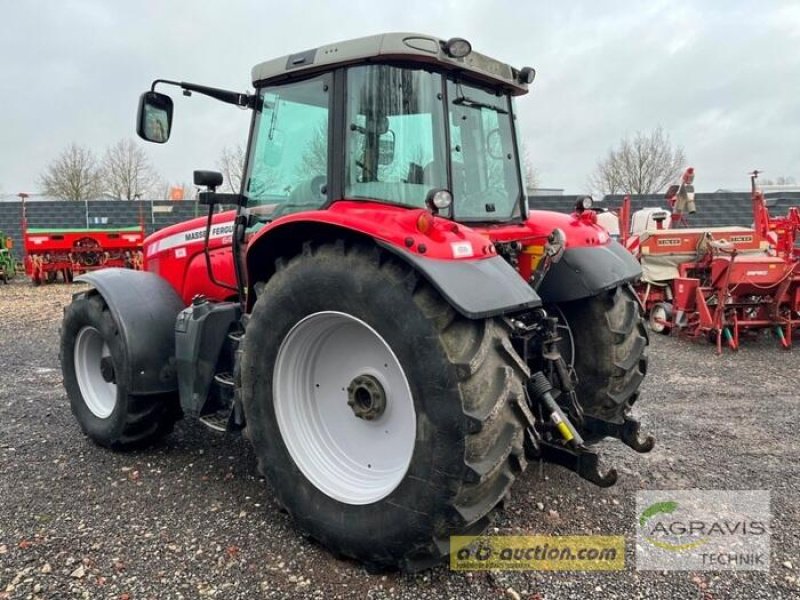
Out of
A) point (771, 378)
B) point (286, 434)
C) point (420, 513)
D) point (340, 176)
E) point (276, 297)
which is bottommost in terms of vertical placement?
point (771, 378)

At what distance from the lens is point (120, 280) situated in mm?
3791

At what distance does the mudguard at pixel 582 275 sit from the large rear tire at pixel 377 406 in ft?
3.08

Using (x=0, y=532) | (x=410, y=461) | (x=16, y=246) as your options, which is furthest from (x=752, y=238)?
(x=16, y=246)

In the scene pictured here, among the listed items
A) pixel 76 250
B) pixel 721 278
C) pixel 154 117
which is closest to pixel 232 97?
pixel 154 117

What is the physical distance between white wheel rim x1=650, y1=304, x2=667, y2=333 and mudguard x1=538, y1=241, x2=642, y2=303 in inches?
212

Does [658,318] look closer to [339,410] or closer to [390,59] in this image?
[339,410]

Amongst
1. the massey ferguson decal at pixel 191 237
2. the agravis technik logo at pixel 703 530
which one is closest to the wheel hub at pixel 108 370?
the massey ferguson decal at pixel 191 237

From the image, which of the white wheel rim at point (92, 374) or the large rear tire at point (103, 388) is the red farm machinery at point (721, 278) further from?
the white wheel rim at point (92, 374)

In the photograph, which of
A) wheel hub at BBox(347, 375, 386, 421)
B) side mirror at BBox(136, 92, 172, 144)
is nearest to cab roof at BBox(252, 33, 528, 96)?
side mirror at BBox(136, 92, 172, 144)

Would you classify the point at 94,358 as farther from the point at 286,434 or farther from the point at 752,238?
the point at 752,238

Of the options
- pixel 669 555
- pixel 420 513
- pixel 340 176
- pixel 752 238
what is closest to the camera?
pixel 420 513

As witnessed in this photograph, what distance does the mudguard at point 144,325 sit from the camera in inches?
139

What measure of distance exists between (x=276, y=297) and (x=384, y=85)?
1065 mm

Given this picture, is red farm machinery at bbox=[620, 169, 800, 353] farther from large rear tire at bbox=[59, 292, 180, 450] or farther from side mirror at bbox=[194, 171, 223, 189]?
large rear tire at bbox=[59, 292, 180, 450]
